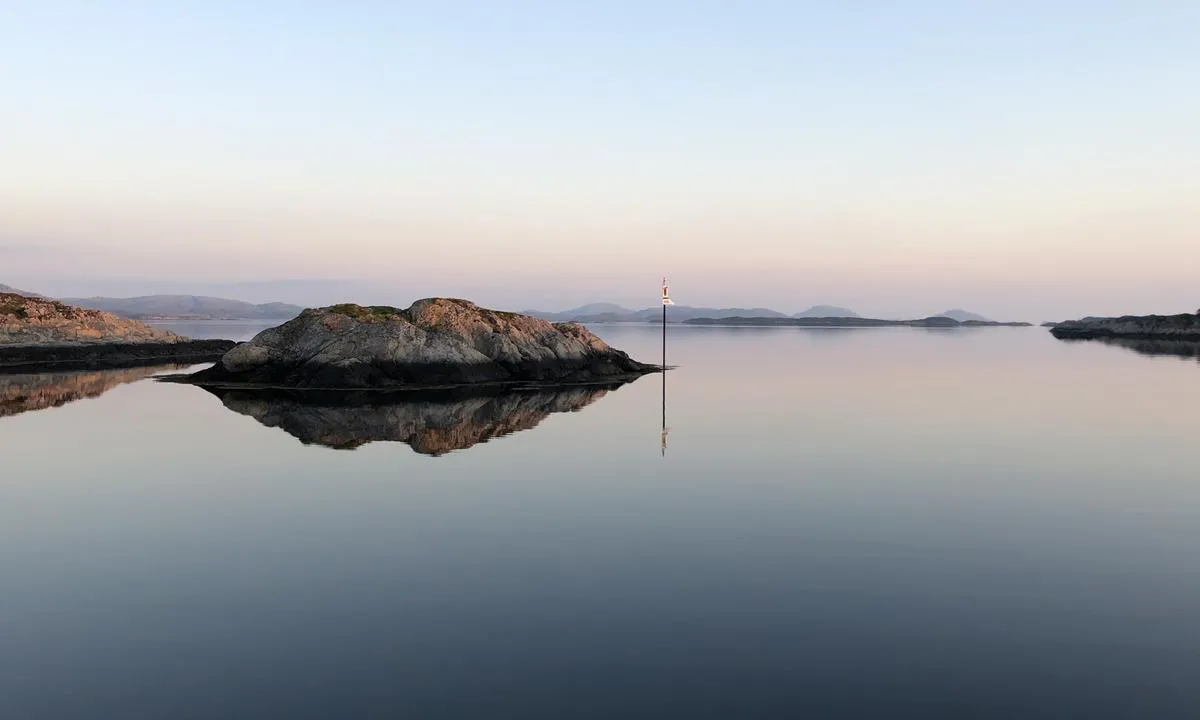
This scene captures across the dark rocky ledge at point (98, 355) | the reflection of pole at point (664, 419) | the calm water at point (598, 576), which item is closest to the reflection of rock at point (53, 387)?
the dark rocky ledge at point (98, 355)

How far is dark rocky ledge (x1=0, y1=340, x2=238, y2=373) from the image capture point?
208 ft

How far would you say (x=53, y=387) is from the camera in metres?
47.7

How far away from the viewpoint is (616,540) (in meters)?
15.3

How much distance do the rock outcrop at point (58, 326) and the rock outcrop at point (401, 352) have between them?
1201 inches

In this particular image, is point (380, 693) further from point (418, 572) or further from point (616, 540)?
point (616, 540)

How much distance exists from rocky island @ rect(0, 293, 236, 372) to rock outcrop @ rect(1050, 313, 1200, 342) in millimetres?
170705

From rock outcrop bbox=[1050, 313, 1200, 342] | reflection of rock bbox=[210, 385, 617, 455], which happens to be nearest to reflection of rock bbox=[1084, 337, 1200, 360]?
rock outcrop bbox=[1050, 313, 1200, 342]

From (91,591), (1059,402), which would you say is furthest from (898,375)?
(91,591)

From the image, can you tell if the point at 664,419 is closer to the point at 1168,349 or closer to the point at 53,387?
the point at 53,387

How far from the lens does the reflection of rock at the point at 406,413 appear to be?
29000mm

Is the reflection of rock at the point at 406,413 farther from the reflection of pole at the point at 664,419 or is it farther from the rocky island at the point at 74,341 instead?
the rocky island at the point at 74,341

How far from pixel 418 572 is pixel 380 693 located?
4.51 m

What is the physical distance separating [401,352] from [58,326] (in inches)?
1911

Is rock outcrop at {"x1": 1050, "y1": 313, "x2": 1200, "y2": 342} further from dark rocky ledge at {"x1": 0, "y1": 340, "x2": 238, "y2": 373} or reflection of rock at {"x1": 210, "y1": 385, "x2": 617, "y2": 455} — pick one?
dark rocky ledge at {"x1": 0, "y1": 340, "x2": 238, "y2": 373}
